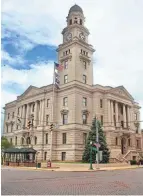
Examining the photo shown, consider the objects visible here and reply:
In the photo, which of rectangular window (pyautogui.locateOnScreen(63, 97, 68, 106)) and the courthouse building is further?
rectangular window (pyautogui.locateOnScreen(63, 97, 68, 106))

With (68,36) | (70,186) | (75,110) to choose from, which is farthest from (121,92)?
(70,186)

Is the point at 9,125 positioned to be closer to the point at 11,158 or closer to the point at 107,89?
the point at 11,158

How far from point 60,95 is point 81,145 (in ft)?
41.7

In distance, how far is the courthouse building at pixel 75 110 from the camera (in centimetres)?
5638

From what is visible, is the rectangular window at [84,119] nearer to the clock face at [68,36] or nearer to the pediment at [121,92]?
the pediment at [121,92]

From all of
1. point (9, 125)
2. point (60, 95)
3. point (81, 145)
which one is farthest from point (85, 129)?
point (9, 125)

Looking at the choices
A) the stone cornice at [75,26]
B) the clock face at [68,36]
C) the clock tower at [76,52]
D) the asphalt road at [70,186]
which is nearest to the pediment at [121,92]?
the clock tower at [76,52]

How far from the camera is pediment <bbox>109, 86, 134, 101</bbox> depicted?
63297 millimetres

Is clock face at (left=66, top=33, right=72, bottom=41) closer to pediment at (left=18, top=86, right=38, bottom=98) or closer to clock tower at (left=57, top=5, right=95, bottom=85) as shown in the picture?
clock tower at (left=57, top=5, right=95, bottom=85)

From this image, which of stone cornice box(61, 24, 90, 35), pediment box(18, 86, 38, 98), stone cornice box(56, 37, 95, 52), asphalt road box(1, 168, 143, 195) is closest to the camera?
asphalt road box(1, 168, 143, 195)

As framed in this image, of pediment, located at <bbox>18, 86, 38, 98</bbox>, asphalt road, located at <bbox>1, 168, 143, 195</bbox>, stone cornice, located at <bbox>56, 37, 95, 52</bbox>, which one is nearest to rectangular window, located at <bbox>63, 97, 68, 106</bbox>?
pediment, located at <bbox>18, 86, 38, 98</bbox>

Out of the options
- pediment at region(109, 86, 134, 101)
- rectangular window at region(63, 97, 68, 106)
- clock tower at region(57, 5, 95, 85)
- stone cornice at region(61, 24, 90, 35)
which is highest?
stone cornice at region(61, 24, 90, 35)

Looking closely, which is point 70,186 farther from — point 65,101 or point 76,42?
point 76,42

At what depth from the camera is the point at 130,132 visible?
62.7 m
